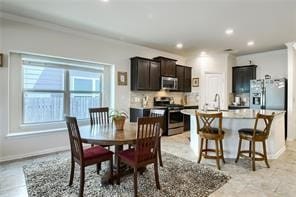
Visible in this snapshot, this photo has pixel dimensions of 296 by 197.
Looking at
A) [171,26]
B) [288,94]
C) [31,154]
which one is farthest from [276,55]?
[31,154]

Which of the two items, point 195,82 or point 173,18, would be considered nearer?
point 173,18

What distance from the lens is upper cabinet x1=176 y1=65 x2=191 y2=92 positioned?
697cm

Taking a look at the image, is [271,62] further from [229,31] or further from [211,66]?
[229,31]

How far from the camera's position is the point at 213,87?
279 inches

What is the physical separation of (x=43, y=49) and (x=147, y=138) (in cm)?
312

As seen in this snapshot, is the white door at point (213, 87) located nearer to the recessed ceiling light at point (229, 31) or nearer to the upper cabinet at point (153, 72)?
the upper cabinet at point (153, 72)

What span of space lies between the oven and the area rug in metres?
2.41

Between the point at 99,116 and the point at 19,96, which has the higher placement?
the point at 19,96

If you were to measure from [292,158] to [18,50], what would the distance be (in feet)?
19.4

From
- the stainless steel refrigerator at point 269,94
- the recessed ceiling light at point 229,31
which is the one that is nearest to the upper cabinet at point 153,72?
the recessed ceiling light at point 229,31

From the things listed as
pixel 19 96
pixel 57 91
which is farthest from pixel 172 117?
pixel 19 96

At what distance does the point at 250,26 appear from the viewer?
13.6ft

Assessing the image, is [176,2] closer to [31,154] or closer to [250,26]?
[250,26]

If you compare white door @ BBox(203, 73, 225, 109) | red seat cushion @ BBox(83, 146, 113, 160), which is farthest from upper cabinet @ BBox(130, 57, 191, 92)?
red seat cushion @ BBox(83, 146, 113, 160)
